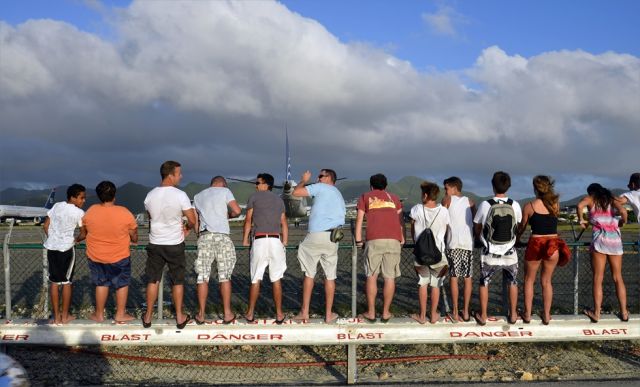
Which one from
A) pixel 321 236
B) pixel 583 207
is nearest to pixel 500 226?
pixel 583 207

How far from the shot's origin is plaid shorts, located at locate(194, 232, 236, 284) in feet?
20.5

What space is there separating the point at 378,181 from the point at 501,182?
58.3 inches

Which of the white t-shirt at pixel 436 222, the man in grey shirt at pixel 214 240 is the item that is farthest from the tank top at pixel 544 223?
the man in grey shirt at pixel 214 240

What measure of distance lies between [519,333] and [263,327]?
3.07m

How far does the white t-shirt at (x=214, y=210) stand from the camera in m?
6.27

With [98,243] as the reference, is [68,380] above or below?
below

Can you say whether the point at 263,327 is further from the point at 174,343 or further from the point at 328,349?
the point at 328,349

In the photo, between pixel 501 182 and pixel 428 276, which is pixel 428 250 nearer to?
pixel 428 276

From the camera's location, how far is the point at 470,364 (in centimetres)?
657

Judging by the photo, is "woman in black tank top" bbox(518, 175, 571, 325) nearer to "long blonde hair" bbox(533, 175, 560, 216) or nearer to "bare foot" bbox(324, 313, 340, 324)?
"long blonde hair" bbox(533, 175, 560, 216)

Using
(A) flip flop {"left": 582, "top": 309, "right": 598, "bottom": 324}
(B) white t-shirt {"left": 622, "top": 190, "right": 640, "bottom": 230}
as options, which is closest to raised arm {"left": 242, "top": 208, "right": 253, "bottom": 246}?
(A) flip flop {"left": 582, "top": 309, "right": 598, "bottom": 324}

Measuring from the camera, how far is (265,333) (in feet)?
19.5

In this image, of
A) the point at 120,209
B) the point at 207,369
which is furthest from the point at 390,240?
the point at 120,209

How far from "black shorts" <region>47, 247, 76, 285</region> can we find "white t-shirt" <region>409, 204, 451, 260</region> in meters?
4.34
